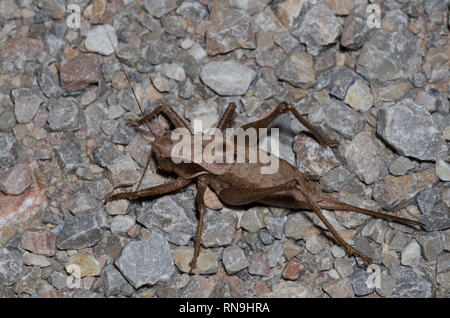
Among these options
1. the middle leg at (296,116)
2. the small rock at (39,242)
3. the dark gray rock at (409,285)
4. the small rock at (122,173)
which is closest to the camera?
the dark gray rock at (409,285)

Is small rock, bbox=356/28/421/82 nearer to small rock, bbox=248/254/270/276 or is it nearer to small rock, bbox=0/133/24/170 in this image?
small rock, bbox=248/254/270/276

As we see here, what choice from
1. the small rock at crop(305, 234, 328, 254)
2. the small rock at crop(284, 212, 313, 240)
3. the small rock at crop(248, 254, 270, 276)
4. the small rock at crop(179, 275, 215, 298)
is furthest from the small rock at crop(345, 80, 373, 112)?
the small rock at crop(179, 275, 215, 298)

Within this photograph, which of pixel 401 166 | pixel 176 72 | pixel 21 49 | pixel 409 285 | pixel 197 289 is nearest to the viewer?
pixel 409 285

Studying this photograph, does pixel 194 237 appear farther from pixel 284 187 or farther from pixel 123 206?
pixel 284 187

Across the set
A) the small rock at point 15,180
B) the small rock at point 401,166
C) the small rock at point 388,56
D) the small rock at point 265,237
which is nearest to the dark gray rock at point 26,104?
the small rock at point 15,180

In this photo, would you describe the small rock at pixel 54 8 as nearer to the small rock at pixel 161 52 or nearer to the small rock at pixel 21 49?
the small rock at pixel 21 49

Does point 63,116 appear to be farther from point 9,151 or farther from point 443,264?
point 443,264

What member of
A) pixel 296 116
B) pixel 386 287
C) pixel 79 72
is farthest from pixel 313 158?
pixel 79 72
